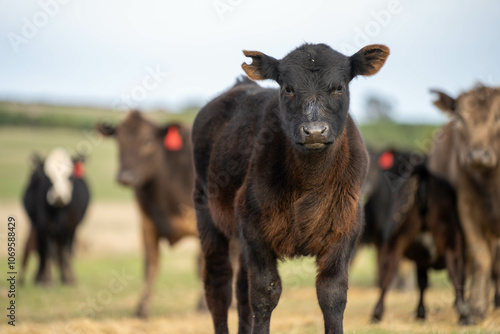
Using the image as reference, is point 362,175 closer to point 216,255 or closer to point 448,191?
point 216,255

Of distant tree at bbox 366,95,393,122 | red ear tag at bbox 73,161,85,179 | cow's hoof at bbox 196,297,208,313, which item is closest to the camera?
cow's hoof at bbox 196,297,208,313

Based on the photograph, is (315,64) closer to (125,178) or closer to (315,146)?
(315,146)

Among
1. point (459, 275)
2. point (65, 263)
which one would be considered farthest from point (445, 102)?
point (65, 263)

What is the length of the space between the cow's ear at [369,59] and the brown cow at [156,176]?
21.1ft

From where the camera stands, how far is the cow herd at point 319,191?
4.34m

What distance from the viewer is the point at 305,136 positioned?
403cm

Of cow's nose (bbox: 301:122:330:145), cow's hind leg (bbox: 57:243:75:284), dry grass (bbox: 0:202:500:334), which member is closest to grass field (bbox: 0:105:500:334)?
dry grass (bbox: 0:202:500:334)

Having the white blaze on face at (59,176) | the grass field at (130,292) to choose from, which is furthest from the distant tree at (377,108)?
the white blaze on face at (59,176)

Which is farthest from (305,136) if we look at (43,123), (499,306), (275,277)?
(43,123)

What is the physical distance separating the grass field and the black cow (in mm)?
567

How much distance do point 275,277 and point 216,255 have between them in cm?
119

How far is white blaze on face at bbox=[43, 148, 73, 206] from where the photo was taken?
535 inches

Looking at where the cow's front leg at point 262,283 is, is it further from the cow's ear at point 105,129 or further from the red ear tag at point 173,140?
the cow's ear at point 105,129

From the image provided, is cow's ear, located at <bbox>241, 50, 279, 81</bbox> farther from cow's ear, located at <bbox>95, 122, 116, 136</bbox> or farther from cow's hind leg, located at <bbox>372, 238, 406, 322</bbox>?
cow's ear, located at <bbox>95, 122, 116, 136</bbox>
